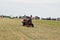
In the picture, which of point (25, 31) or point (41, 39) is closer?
point (41, 39)

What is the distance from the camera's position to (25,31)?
34.2 meters

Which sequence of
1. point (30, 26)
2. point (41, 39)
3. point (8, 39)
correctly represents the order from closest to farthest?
point (8, 39), point (41, 39), point (30, 26)

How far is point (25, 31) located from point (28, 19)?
5.67 metres

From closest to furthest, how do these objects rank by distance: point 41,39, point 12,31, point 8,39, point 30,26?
point 8,39, point 41,39, point 12,31, point 30,26

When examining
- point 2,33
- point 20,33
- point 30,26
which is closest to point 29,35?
point 20,33

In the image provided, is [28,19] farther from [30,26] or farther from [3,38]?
[3,38]

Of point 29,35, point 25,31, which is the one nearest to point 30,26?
point 25,31

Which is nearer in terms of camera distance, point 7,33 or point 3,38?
point 3,38

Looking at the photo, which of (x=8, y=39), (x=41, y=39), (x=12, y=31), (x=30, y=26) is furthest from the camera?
(x=30, y=26)

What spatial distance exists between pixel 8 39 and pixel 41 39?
4241 millimetres

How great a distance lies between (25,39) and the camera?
95.6ft

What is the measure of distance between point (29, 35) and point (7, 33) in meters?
2.65

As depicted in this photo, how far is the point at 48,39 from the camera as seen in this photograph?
102 ft

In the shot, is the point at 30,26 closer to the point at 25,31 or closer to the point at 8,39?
the point at 25,31
